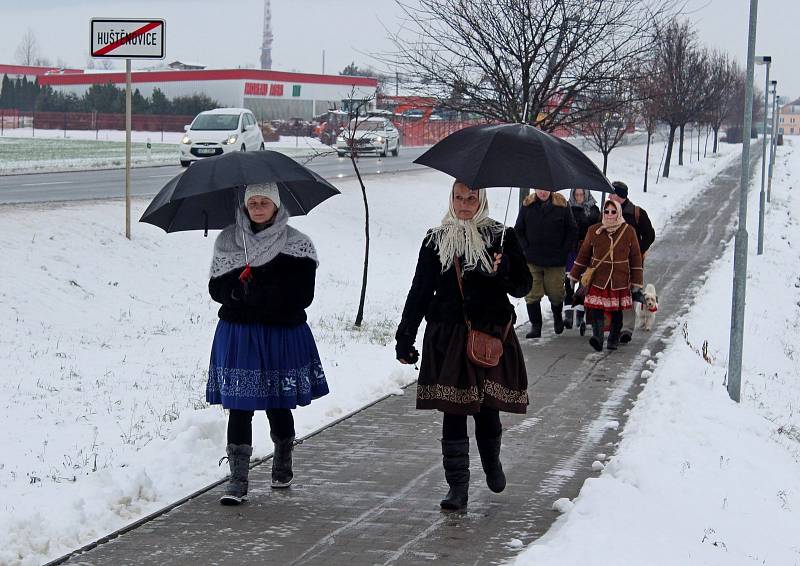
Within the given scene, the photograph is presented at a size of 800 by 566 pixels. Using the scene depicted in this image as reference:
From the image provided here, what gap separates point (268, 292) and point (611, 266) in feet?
20.8

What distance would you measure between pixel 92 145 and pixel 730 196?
84.8 feet

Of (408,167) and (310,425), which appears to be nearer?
(310,425)

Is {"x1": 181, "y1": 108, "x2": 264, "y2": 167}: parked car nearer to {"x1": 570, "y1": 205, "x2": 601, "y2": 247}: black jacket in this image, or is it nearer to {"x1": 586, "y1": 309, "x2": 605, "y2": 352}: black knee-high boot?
{"x1": 570, "y1": 205, "x2": 601, "y2": 247}: black jacket

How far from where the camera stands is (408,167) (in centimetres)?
3806

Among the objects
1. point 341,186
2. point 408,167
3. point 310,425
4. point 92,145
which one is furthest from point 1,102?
point 310,425

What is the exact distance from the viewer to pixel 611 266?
39.0ft

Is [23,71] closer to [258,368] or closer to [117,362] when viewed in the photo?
[117,362]

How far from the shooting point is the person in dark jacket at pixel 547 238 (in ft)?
40.9

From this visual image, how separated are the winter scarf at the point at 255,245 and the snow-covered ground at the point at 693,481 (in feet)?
6.67

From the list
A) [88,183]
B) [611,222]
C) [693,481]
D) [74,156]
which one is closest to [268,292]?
[693,481]

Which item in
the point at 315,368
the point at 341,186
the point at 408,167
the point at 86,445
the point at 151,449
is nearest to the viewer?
the point at 315,368

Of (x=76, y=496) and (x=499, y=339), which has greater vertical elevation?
(x=499, y=339)

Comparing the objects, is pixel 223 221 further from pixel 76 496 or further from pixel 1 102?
pixel 1 102

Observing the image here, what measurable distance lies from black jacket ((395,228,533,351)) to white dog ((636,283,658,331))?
7288 millimetres
